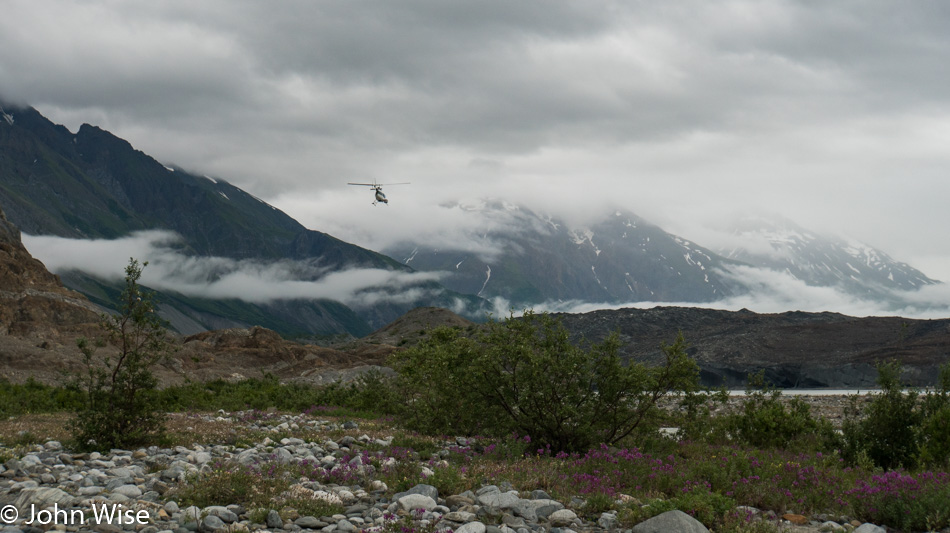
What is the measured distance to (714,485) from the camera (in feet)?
39.4

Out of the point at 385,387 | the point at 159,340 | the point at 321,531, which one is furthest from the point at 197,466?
the point at 385,387

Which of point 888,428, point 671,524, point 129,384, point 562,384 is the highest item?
point 562,384

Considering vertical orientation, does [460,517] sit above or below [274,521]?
above

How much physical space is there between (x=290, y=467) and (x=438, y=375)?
7799mm

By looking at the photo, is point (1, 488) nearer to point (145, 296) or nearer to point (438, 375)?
point (145, 296)

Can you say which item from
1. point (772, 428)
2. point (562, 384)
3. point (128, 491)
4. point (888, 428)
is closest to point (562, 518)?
point (562, 384)

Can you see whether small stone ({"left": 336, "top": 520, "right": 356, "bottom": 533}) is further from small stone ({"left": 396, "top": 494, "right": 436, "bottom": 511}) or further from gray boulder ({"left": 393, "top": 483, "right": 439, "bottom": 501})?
gray boulder ({"left": 393, "top": 483, "right": 439, "bottom": 501})

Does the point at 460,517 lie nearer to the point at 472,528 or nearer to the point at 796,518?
the point at 472,528

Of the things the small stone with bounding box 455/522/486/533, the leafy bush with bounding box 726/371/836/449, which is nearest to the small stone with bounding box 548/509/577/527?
the small stone with bounding box 455/522/486/533

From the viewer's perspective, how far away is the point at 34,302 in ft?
281

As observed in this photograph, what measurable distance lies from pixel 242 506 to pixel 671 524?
6.11 meters

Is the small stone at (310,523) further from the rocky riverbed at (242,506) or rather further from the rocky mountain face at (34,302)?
the rocky mountain face at (34,302)

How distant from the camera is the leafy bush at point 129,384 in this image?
45.9 ft

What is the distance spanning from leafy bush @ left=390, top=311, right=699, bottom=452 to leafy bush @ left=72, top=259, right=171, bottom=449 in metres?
6.95
